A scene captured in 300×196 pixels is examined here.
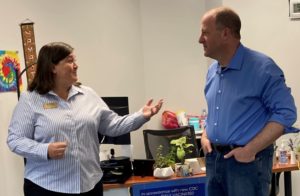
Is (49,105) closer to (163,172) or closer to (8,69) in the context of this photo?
(163,172)

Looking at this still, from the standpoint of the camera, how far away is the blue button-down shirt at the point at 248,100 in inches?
74.0

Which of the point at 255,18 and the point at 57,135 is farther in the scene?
the point at 255,18

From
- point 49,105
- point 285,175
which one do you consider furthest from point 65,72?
point 285,175

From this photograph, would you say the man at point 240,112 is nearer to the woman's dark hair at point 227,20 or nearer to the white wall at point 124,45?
the woman's dark hair at point 227,20

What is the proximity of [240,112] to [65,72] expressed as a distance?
99 centimetres

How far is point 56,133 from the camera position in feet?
6.84

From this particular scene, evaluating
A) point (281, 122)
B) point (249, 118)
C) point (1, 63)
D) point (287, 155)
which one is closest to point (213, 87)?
point (249, 118)

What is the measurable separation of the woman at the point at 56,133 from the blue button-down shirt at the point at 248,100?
712 mm

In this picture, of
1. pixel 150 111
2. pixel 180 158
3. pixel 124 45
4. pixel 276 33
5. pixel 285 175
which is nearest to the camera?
pixel 150 111

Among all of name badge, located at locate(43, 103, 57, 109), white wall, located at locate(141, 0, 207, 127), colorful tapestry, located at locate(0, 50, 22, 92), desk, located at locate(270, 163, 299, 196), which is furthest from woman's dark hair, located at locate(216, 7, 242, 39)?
white wall, located at locate(141, 0, 207, 127)

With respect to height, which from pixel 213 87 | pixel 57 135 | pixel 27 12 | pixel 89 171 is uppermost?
pixel 27 12

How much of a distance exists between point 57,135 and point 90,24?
2.47 m

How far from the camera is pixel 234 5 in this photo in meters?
4.34

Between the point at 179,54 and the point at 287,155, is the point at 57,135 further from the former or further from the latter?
the point at 179,54
